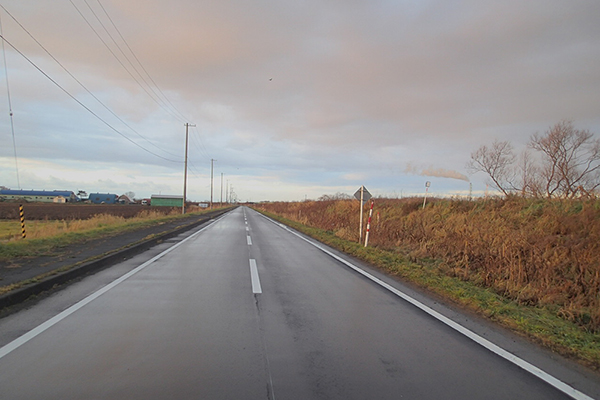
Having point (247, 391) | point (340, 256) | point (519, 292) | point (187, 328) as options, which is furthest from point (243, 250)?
point (247, 391)

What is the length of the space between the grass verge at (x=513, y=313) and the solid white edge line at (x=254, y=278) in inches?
136

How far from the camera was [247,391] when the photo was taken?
2.99 meters

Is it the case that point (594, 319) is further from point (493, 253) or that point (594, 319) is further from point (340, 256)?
point (340, 256)

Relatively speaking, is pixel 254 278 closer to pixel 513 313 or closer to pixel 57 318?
pixel 57 318

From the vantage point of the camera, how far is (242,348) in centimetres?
391

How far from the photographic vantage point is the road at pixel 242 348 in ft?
10.1

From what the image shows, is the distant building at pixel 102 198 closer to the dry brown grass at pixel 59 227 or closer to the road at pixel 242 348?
the dry brown grass at pixel 59 227

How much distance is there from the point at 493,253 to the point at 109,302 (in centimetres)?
896

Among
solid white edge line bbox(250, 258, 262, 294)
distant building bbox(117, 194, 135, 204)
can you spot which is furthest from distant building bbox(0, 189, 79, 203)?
solid white edge line bbox(250, 258, 262, 294)

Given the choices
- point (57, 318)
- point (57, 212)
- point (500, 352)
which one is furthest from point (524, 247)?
point (57, 212)

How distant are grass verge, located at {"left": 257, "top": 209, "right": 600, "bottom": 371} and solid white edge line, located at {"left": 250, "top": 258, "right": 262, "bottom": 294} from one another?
136 inches

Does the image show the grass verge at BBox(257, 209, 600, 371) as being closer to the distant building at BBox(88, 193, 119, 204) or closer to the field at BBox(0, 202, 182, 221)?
the field at BBox(0, 202, 182, 221)

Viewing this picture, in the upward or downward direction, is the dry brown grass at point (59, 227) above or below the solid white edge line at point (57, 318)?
above

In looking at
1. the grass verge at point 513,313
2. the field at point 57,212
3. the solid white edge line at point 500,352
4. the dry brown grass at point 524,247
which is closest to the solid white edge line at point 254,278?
the solid white edge line at point 500,352
